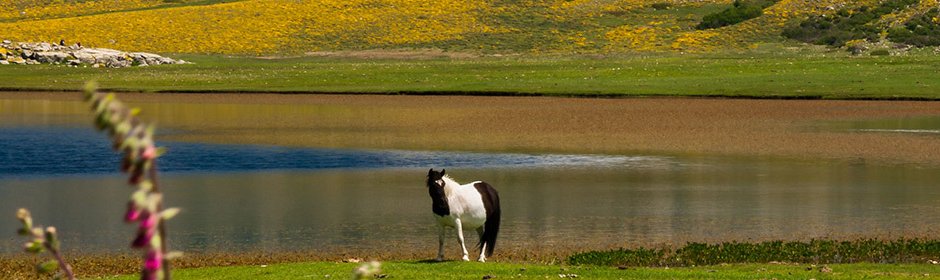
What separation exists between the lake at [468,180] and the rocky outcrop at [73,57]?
52261 mm

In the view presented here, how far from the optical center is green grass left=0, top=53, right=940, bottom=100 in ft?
227

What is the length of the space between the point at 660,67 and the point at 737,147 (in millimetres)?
47565

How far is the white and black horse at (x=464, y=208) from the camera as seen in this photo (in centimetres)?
1812

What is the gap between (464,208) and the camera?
730 inches

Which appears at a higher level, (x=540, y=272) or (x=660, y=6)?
(x=660, y=6)

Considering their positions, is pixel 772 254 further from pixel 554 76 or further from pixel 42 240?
pixel 554 76

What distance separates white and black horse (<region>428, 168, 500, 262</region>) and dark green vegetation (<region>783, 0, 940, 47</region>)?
9366cm

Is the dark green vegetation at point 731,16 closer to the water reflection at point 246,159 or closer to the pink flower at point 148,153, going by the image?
the water reflection at point 246,159

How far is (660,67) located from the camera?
8938 centimetres

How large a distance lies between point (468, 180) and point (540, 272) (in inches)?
600

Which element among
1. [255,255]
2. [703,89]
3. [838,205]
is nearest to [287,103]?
[703,89]

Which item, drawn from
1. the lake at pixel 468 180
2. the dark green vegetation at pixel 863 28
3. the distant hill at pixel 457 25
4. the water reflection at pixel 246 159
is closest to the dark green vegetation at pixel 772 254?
the lake at pixel 468 180

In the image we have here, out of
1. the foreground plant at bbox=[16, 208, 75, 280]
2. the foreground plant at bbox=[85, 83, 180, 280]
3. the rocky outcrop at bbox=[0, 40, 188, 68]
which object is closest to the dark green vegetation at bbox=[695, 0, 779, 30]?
the rocky outcrop at bbox=[0, 40, 188, 68]

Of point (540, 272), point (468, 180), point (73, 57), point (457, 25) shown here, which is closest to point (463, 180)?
point (468, 180)
